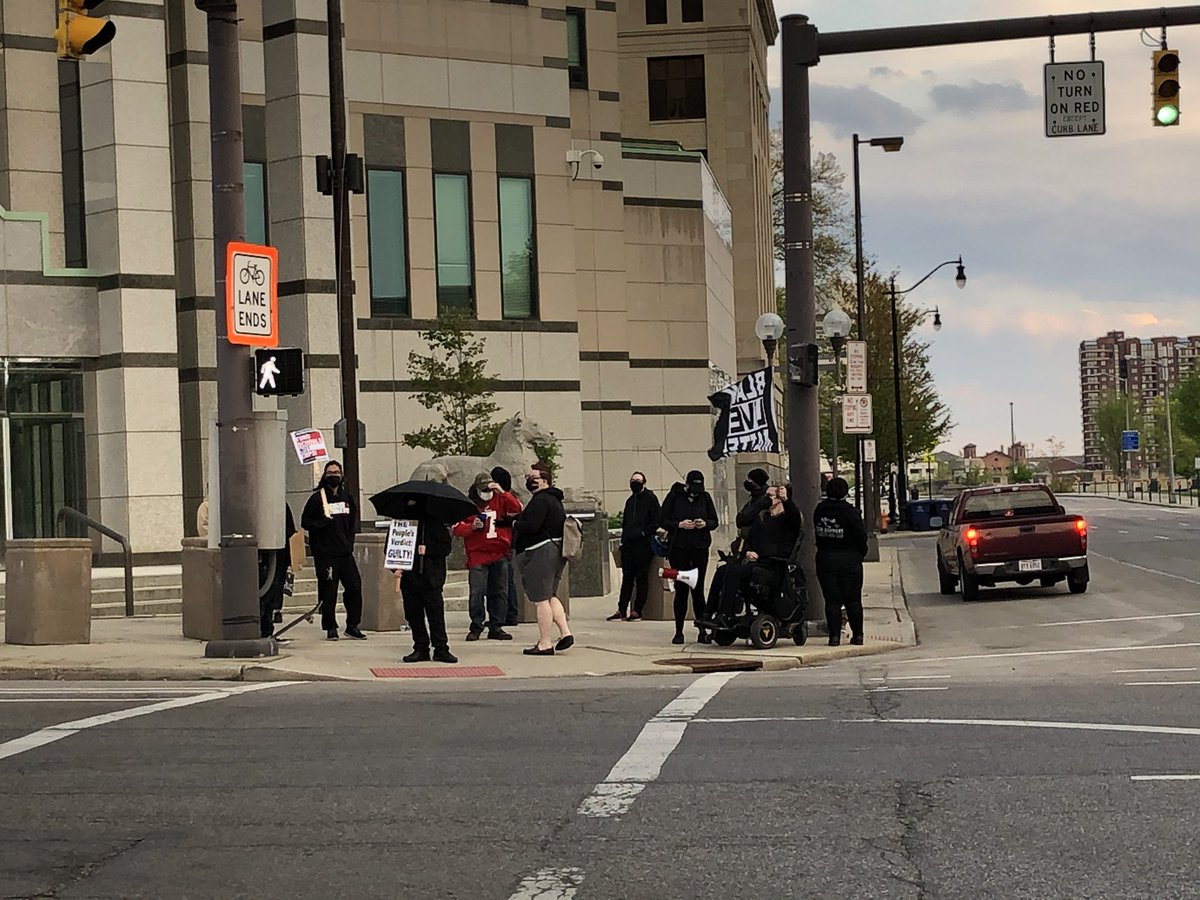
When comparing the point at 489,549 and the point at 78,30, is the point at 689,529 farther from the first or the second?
the point at 78,30

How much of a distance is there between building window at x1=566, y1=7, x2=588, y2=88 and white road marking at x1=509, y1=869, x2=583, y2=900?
45173 mm

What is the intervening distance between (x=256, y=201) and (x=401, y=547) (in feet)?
67.2

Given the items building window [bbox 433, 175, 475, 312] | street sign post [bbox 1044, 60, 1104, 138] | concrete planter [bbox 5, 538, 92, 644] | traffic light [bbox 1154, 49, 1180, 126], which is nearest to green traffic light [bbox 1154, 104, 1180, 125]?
traffic light [bbox 1154, 49, 1180, 126]

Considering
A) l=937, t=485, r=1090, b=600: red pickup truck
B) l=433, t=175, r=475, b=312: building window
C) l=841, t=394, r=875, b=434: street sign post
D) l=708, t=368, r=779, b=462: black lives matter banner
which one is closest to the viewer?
l=708, t=368, r=779, b=462: black lives matter banner

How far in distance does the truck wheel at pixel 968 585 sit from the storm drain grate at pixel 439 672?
12.7m

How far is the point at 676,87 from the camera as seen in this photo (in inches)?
2776

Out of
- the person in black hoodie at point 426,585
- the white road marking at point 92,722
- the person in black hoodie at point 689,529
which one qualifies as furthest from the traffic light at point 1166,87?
the white road marking at point 92,722

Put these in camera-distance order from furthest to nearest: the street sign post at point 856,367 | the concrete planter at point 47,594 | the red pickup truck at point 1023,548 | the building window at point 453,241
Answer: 1. the street sign post at point 856,367
2. the building window at point 453,241
3. the red pickup truck at point 1023,548
4. the concrete planter at point 47,594

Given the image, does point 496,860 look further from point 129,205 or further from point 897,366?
point 897,366

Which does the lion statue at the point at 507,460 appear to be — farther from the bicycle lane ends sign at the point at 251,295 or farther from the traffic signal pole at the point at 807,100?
the bicycle lane ends sign at the point at 251,295

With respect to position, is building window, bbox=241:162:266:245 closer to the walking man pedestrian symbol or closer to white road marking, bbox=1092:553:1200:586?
white road marking, bbox=1092:553:1200:586

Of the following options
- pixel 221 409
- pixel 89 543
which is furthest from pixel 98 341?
pixel 221 409

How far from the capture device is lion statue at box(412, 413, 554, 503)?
31500 mm

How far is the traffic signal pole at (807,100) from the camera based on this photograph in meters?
19.9
